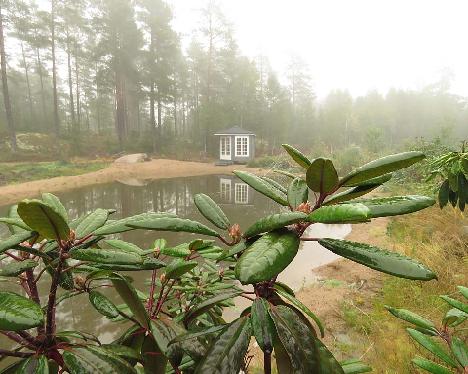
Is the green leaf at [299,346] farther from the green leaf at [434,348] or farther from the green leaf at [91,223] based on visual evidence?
the green leaf at [434,348]

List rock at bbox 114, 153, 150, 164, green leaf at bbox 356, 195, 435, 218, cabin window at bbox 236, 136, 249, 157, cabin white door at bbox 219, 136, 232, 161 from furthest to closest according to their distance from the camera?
cabin white door at bbox 219, 136, 232, 161 < cabin window at bbox 236, 136, 249, 157 < rock at bbox 114, 153, 150, 164 < green leaf at bbox 356, 195, 435, 218

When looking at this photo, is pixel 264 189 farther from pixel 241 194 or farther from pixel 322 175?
pixel 241 194

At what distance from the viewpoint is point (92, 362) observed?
0.75 m

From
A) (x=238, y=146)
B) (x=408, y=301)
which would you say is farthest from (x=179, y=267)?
(x=238, y=146)

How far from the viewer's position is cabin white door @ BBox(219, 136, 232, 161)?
26.2 metres

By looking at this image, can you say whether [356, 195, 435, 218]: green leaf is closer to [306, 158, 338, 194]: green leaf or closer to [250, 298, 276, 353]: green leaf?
[306, 158, 338, 194]: green leaf

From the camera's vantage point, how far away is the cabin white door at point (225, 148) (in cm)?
2623

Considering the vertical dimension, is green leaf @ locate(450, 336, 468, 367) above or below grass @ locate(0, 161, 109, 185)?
above

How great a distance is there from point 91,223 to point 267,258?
61 cm

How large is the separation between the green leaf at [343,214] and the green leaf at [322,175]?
12 centimetres

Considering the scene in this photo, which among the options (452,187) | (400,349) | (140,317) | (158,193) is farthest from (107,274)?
(158,193)

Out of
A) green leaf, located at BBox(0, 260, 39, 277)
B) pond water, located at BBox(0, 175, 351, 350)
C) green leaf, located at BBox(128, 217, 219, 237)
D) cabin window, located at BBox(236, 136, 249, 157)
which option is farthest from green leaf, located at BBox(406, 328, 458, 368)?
cabin window, located at BBox(236, 136, 249, 157)

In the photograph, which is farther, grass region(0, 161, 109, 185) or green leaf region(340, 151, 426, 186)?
grass region(0, 161, 109, 185)

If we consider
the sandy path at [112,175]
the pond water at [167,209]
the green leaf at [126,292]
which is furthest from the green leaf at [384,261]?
the sandy path at [112,175]
